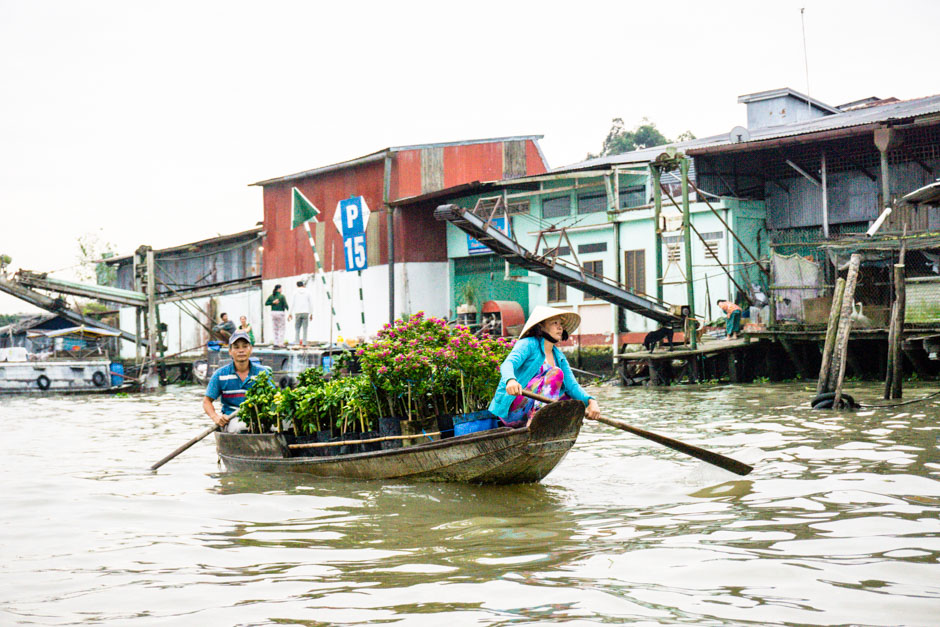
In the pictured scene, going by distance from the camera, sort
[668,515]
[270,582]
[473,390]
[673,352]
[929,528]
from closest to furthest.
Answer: [270,582] → [929,528] → [668,515] → [473,390] → [673,352]

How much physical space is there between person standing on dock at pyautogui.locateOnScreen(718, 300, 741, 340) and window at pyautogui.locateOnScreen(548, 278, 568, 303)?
562cm

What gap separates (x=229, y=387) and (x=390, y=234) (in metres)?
18.7

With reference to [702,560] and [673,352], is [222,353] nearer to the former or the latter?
[673,352]

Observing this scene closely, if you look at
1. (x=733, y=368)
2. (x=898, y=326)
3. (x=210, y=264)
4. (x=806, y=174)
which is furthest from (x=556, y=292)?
(x=210, y=264)

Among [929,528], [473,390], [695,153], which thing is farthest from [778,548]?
[695,153]

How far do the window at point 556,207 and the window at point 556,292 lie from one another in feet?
6.12

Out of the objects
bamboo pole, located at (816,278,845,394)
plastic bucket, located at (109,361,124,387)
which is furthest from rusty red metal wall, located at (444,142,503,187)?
bamboo pole, located at (816,278,845,394)

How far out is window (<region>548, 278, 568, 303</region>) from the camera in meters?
25.8

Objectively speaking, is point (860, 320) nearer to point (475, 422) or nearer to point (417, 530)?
point (475, 422)

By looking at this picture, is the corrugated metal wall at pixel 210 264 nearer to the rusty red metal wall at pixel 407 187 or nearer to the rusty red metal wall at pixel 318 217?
the rusty red metal wall at pixel 318 217

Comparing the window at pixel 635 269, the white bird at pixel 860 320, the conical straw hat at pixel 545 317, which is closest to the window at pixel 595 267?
→ the window at pixel 635 269

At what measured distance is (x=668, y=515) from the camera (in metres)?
6.53

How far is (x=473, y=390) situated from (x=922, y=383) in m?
11.2

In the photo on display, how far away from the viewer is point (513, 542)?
5.79 metres
